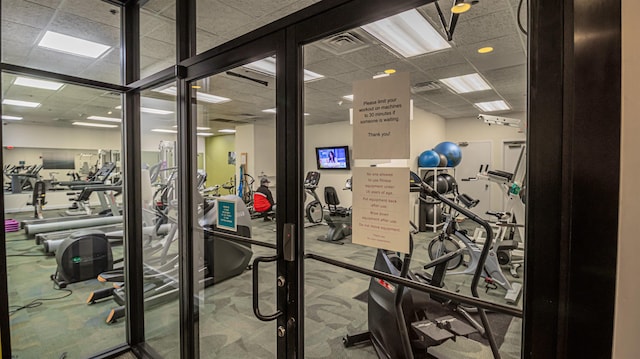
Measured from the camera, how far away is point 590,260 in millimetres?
→ 771

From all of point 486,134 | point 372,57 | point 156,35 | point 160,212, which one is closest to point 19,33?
point 156,35

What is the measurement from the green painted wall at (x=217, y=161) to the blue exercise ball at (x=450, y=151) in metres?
1.53

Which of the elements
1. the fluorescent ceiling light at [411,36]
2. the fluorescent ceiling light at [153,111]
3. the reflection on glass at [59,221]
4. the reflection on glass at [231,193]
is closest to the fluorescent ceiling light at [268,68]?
the reflection on glass at [231,193]

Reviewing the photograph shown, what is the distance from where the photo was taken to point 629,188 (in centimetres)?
73

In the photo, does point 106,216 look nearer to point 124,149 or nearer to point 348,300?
point 124,149

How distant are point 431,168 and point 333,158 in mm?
579

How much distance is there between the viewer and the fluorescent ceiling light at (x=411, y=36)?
2539 mm

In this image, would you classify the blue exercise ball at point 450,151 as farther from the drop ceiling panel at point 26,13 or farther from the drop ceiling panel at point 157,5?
the drop ceiling panel at point 26,13

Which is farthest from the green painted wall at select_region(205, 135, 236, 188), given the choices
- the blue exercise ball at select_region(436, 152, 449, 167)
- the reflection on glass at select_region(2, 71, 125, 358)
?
the blue exercise ball at select_region(436, 152, 449, 167)

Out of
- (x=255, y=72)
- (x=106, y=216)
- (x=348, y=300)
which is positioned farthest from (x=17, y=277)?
(x=255, y=72)

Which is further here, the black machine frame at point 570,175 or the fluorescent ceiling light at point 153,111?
the fluorescent ceiling light at point 153,111

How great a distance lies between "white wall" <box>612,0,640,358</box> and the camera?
720mm

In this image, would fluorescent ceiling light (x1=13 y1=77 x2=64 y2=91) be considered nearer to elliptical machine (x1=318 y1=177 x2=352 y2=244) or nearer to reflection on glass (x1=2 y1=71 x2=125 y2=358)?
reflection on glass (x1=2 y1=71 x2=125 y2=358)

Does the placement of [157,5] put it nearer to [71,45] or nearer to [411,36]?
[71,45]
